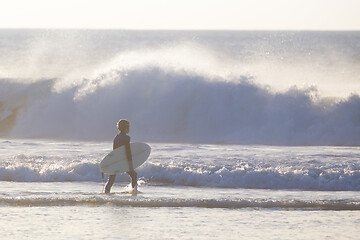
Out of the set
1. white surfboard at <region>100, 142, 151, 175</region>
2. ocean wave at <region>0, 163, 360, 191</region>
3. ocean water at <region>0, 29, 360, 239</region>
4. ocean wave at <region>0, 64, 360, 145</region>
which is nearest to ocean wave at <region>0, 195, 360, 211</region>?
ocean water at <region>0, 29, 360, 239</region>

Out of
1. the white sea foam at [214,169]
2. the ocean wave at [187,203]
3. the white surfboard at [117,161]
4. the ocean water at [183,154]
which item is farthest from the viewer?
the white sea foam at [214,169]

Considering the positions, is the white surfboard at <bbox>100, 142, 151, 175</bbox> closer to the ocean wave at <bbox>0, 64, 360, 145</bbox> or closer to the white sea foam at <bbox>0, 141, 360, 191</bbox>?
the white sea foam at <bbox>0, 141, 360, 191</bbox>

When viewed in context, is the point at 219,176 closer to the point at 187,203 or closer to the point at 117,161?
the point at 117,161

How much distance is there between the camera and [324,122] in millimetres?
25719

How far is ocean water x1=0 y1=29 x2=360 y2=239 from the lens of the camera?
34.9 feet

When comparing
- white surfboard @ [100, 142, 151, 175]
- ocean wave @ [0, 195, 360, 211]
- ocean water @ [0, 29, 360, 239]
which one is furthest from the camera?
white surfboard @ [100, 142, 151, 175]

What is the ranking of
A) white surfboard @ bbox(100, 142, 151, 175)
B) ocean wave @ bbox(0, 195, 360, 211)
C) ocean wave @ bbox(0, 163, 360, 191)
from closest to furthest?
ocean wave @ bbox(0, 195, 360, 211)
white surfboard @ bbox(100, 142, 151, 175)
ocean wave @ bbox(0, 163, 360, 191)

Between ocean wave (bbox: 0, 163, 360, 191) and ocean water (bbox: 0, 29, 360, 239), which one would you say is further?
ocean wave (bbox: 0, 163, 360, 191)

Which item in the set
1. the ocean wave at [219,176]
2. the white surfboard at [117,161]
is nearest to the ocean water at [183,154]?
the ocean wave at [219,176]

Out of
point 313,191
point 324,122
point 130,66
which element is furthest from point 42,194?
point 130,66

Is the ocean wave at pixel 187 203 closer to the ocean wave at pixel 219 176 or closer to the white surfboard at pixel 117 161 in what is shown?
the white surfboard at pixel 117 161

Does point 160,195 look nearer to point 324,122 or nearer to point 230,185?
point 230,185

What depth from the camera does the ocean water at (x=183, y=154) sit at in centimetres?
1062

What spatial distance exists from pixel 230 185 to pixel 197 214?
151 inches
